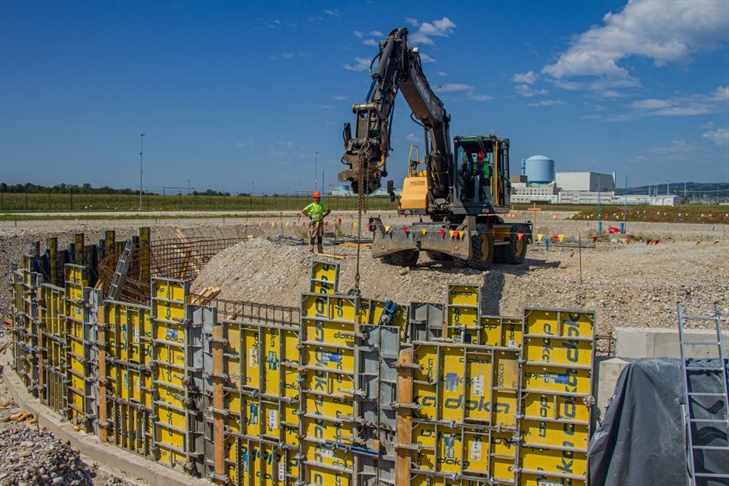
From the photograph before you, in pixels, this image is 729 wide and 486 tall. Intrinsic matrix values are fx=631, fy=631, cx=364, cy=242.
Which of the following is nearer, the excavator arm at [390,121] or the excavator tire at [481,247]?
the excavator arm at [390,121]

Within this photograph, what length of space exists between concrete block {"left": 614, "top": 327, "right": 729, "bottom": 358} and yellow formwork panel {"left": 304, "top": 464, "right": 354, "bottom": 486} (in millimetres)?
3483

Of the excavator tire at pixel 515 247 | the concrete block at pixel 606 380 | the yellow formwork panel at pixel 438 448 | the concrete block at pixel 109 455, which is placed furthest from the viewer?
the excavator tire at pixel 515 247

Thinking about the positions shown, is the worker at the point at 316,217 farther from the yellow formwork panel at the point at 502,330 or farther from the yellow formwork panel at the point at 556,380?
the yellow formwork panel at the point at 556,380

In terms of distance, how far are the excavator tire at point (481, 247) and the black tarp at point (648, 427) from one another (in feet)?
30.2

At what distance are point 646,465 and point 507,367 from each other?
157 cm

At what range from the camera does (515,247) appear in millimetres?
18734

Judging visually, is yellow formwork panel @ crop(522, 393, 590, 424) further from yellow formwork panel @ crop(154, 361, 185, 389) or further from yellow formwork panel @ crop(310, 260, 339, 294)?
yellow formwork panel @ crop(154, 361, 185, 389)

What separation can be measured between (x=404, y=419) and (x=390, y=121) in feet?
24.4

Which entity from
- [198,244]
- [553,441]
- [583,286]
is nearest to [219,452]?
[553,441]

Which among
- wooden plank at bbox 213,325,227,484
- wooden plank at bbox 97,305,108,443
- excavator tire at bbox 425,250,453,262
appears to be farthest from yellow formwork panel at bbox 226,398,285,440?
excavator tire at bbox 425,250,453,262

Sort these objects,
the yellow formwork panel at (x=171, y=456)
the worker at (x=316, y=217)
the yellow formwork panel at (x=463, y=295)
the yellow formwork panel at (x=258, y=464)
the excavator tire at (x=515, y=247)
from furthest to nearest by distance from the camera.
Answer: the excavator tire at (x=515, y=247) → the worker at (x=316, y=217) → the yellow formwork panel at (x=171, y=456) → the yellow formwork panel at (x=463, y=295) → the yellow formwork panel at (x=258, y=464)

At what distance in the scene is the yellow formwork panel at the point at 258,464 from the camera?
300 inches

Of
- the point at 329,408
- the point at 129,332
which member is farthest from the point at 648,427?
the point at 129,332

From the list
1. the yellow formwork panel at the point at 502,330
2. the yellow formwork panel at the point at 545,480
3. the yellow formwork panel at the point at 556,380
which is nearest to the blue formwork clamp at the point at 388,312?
the yellow formwork panel at the point at 502,330
